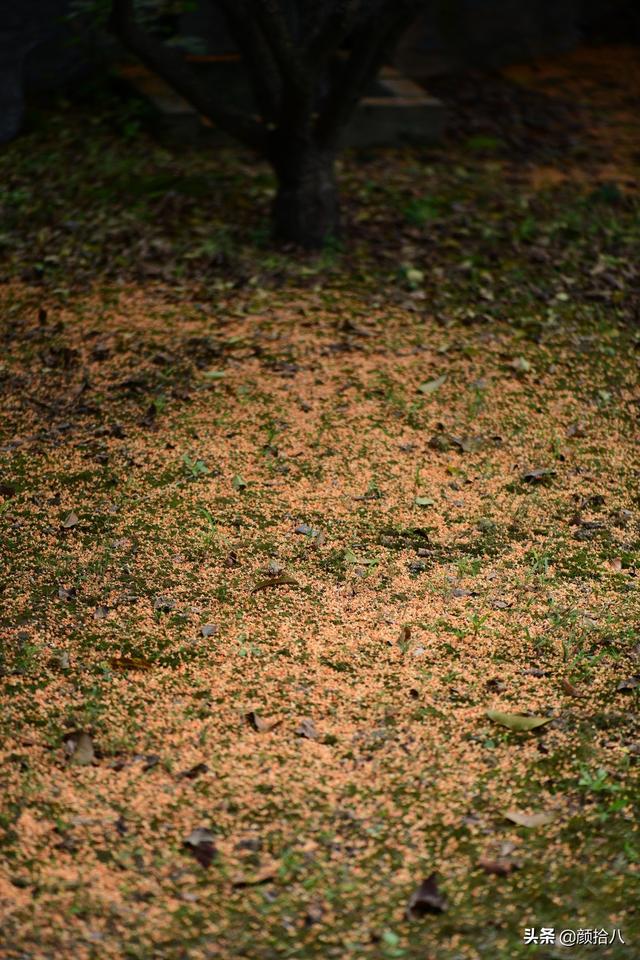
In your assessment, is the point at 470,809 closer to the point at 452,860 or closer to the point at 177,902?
the point at 452,860

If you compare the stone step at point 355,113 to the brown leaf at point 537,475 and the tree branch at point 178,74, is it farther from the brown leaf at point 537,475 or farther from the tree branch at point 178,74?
the brown leaf at point 537,475

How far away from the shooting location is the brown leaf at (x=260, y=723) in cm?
341

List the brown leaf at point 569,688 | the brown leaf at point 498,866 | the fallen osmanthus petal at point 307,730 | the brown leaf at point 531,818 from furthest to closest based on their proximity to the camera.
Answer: the brown leaf at point 569,688 < the fallen osmanthus petal at point 307,730 < the brown leaf at point 531,818 < the brown leaf at point 498,866

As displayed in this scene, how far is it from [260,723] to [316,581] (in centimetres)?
79

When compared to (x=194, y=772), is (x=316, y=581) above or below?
above

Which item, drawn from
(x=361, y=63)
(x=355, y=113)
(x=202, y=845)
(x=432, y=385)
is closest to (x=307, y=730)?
(x=202, y=845)

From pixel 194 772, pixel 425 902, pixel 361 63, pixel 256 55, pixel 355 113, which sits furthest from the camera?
pixel 355 113

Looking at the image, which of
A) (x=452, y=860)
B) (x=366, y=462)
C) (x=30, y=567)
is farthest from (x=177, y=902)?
(x=366, y=462)

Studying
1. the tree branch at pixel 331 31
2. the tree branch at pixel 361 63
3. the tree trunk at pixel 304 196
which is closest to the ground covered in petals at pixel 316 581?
the tree trunk at pixel 304 196

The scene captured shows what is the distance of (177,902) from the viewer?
9.34ft

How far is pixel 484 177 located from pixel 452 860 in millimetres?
6022

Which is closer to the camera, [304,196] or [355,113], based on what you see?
[304,196]

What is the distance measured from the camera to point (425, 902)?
2840mm

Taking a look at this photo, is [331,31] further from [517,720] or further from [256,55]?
[517,720]
